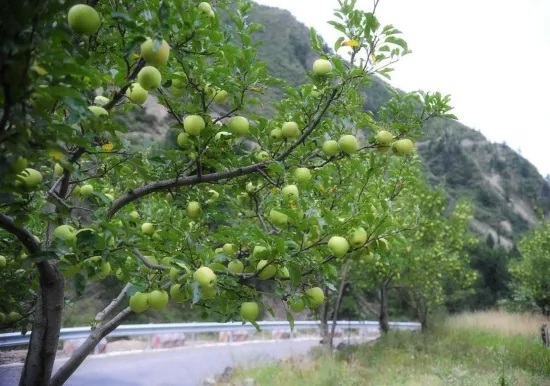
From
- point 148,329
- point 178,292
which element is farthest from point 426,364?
point 178,292

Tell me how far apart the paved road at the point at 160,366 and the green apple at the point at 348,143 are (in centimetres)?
377

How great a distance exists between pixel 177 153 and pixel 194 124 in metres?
0.31

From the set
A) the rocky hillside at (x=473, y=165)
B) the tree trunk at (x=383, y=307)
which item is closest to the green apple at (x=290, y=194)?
the tree trunk at (x=383, y=307)

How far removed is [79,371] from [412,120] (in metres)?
5.53

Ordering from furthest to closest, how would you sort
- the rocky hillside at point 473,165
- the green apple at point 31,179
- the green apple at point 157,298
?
the rocky hillside at point 473,165 → the green apple at point 157,298 → the green apple at point 31,179

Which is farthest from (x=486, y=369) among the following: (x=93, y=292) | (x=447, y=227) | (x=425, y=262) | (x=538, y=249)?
→ (x=93, y=292)

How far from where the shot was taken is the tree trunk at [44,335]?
2.04m

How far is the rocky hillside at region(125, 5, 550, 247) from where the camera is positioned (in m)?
50.2

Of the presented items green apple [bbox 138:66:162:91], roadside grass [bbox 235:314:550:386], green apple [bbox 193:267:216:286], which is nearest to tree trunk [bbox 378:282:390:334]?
roadside grass [bbox 235:314:550:386]

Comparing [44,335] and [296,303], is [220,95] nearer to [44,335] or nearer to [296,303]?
[296,303]

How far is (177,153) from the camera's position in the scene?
228 centimetres

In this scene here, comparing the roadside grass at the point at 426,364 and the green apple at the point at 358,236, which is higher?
the green apple at the point at 358,236

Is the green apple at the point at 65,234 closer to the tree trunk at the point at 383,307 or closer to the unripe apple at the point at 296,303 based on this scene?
the unripe apple at the point at 296,303

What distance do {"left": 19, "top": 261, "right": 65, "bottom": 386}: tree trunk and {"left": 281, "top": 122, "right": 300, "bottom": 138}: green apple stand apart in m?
1.33
